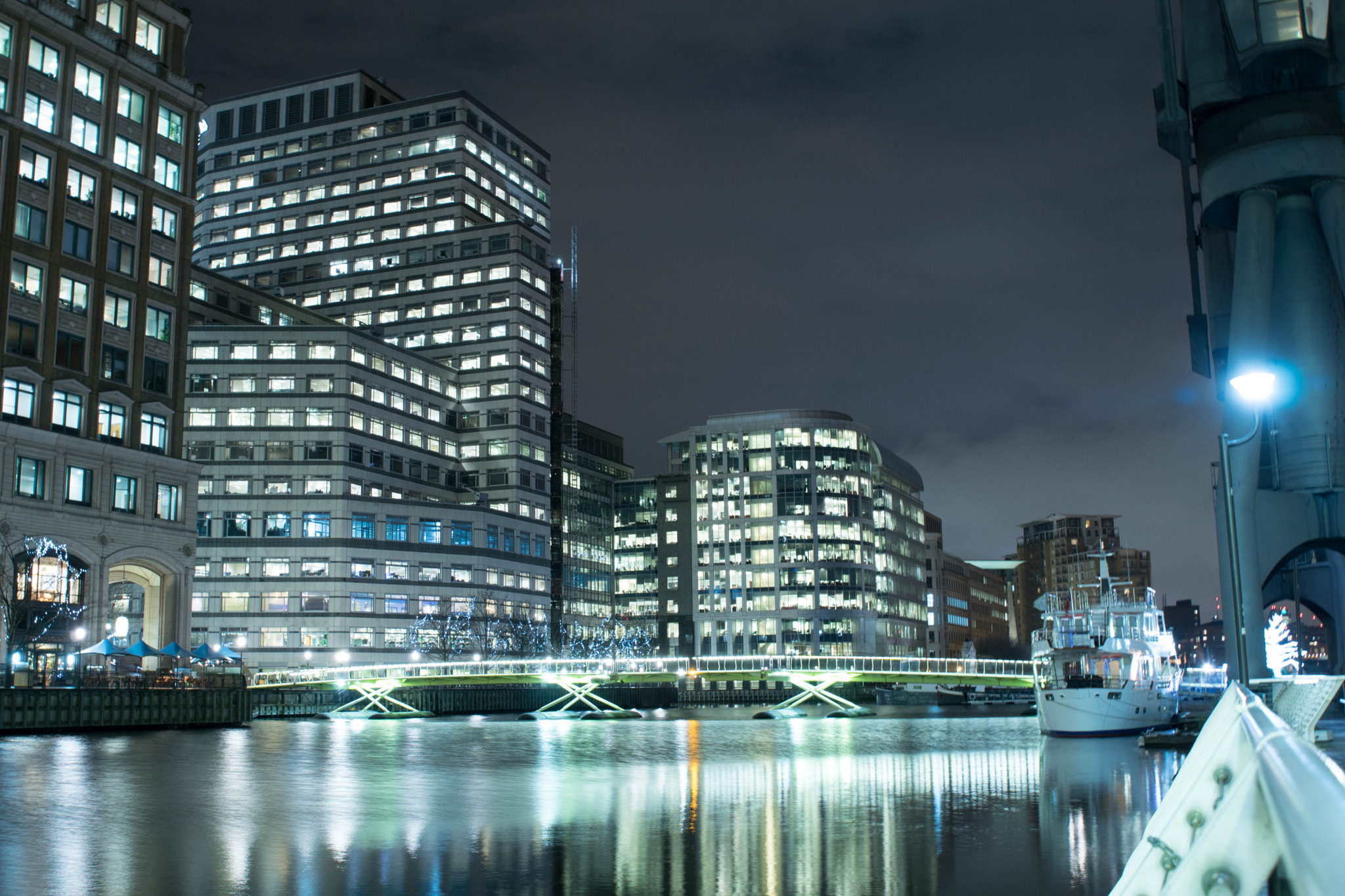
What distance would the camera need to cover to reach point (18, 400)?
259 feet

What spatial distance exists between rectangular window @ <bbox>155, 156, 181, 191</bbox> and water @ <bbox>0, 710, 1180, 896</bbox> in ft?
166

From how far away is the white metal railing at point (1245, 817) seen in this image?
4191mm

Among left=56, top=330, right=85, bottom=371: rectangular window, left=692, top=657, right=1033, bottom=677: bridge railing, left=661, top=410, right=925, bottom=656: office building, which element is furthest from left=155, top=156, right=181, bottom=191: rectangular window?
left=661, top=410, right=925, bottom=656: office building

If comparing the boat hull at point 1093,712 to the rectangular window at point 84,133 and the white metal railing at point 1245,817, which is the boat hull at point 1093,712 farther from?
the rectangular window at point 84,133

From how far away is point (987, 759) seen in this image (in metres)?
50.1

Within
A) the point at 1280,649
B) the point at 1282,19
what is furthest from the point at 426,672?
the point at 1282,19

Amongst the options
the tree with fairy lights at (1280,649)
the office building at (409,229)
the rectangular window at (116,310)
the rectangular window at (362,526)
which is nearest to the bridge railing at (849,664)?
the tree with fairy lights at (1280,649)

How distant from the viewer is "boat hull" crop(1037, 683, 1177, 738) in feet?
216

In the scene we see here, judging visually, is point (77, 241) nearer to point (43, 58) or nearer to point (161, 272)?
point (161, 272)

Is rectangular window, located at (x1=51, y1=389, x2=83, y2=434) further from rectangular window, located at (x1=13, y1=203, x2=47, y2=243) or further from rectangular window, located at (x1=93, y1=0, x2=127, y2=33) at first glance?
rectangular window, located at (x1=93, y1=0, x2=127, y2=33)

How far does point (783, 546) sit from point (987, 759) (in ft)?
463

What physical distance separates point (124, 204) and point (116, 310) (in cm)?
807

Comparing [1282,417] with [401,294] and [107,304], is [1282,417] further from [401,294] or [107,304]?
[401,294]

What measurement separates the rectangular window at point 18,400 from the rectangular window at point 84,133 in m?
18.1
